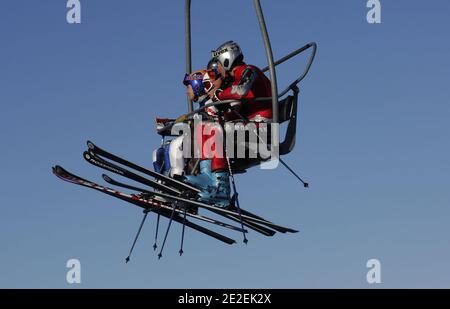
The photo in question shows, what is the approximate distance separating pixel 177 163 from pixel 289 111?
2232 millimetres

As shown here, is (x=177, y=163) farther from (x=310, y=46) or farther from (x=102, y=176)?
(x=310, y=46)

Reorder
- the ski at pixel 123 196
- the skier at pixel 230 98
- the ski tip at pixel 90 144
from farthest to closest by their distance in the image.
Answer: the skier at pixel 230 98 < the ski at pixel 123 196 < the ski tip at pixel 90 144

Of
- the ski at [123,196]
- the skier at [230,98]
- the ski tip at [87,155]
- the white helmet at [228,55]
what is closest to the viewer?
the ski tip at [87,155]

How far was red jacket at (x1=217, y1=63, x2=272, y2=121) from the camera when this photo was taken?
19.7 meters

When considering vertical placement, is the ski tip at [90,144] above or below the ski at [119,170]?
above

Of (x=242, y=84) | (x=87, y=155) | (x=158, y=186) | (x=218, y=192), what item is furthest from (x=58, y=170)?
(x=242, y=84)

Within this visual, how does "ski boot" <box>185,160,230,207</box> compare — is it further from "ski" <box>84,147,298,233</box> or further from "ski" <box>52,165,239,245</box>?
"ski" <box>52,165,239,245</box>

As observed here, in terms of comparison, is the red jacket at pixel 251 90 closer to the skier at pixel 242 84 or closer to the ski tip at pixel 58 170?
the skier at pixel 242 84

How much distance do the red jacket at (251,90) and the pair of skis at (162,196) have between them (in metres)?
1.74

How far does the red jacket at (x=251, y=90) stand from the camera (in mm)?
19688

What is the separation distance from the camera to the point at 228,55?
66.3 feet

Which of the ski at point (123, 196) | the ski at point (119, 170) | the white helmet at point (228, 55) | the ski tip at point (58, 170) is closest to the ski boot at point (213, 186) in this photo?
the ski at point (119, 170)

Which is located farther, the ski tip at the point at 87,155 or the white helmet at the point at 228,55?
the white helmet at the point at 228,55

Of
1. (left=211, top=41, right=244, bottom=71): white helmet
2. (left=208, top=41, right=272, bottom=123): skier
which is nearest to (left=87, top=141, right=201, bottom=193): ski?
(left=208, top=41, right=272, bottom=123): skier
